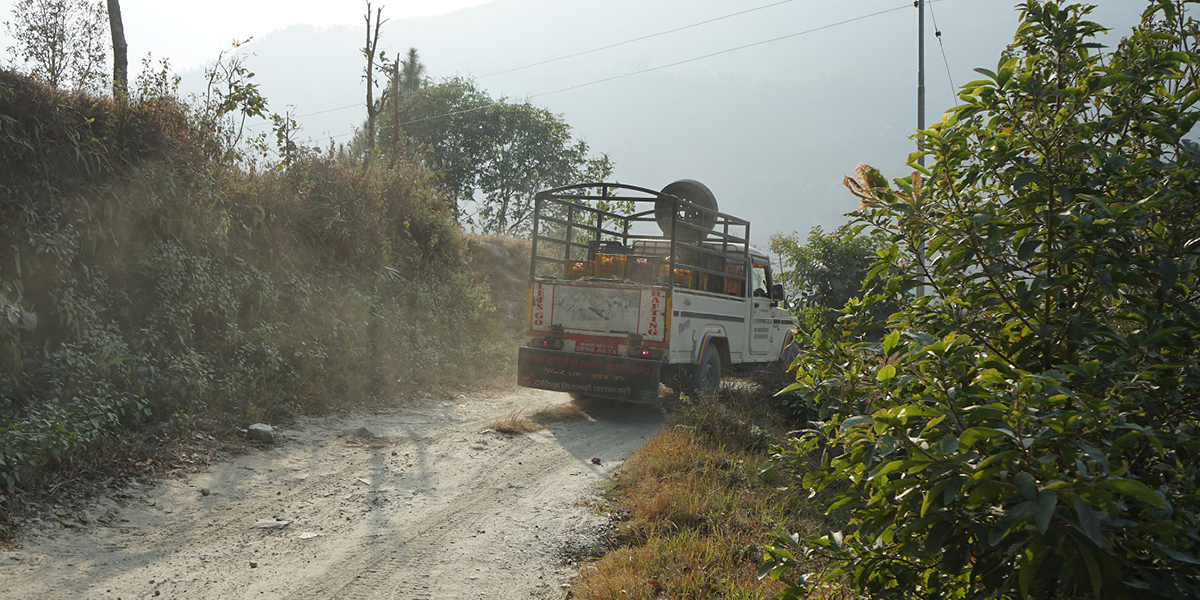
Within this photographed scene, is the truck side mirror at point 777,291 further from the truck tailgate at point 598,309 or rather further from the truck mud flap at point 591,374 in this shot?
the truck mud flap at point 591,374

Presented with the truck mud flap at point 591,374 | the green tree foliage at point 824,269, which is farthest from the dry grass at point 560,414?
the green tree foliage at point 824,269

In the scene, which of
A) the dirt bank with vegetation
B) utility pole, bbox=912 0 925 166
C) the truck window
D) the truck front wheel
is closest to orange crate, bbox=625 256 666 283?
the truck front wheel

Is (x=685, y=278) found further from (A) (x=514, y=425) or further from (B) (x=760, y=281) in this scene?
(A) (x=514, y=425)

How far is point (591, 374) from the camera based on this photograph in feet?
35.0

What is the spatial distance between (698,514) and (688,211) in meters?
6.56

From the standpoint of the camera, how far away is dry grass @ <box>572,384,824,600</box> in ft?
15.1

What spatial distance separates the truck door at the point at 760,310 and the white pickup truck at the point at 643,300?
4cm

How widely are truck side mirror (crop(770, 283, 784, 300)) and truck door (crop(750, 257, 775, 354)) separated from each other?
0.08 m

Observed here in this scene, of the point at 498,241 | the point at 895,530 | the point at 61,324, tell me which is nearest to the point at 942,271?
the point at 895,530

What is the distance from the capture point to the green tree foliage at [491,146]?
4247cm

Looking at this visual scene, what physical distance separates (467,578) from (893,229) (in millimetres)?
3472

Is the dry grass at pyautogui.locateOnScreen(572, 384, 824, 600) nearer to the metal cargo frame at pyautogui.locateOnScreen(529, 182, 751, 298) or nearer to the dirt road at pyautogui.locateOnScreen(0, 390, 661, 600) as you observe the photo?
the dirt road at pyautogui.locateOnScreen(0, 390, 661, 600)

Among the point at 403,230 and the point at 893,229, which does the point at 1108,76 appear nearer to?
the point at 893,229

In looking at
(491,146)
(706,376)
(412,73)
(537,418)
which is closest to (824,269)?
(706,376)
